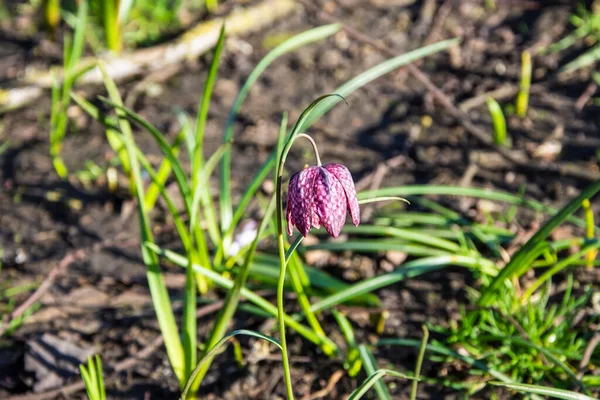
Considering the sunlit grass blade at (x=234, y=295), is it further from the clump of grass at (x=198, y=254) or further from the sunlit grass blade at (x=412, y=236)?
the sunlit grass blade at (x=412, y=236)

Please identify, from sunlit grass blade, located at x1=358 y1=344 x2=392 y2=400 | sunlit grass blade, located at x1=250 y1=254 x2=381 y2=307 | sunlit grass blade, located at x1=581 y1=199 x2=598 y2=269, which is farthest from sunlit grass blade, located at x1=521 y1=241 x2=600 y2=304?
sunlit grass blade, located at x1=358 y1=344 x2=392 y2=400

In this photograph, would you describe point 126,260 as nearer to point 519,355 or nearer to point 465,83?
point 519,355

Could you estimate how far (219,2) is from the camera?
11.1 ft

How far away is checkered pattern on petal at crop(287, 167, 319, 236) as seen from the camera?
3.89 ft

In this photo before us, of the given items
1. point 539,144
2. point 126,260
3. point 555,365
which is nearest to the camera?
point 555,365

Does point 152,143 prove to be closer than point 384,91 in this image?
Yes

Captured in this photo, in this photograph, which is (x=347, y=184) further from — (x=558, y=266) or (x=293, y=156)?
(x=293, y=156)

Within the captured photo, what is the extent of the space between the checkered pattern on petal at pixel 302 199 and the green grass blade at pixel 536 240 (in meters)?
0.67

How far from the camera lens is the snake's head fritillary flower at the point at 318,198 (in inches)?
46.6

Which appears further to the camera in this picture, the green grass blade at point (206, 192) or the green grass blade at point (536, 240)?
the green grass blade at point (206, 192)

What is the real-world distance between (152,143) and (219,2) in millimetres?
1072

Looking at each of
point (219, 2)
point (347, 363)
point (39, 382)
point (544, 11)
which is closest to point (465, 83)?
point (544, 11)

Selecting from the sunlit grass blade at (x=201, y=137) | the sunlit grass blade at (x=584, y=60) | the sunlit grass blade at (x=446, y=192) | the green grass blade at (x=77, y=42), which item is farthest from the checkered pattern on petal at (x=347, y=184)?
the sunlit grass blade at (x=584, y=60)

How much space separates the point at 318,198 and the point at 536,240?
67cm
